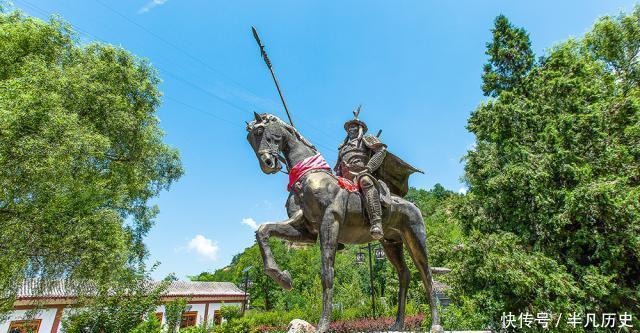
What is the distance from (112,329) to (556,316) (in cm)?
1241

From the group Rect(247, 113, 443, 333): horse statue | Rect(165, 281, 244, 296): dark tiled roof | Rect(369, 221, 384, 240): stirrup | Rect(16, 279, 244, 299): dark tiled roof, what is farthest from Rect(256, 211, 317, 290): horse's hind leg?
Rect(165, 281, 244, 296): dark tiled roof

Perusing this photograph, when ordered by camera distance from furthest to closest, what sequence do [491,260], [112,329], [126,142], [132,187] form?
[132,187]
[126,142]
[491,260]
[112,329]

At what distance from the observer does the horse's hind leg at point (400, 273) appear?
14.9ft

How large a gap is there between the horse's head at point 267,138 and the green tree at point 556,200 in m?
8.96

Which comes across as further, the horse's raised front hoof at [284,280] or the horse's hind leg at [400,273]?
the horse's hind leg at [400,273]

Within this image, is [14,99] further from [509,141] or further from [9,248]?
[509,141]

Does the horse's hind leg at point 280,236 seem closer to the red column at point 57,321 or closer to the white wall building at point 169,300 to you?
the white wall building at point 169,300

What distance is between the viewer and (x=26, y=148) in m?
8.77

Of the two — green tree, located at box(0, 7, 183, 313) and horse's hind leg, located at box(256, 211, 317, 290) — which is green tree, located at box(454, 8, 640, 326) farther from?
green tree, located at box(0, 7, 183, 313)

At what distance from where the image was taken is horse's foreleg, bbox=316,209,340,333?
11.6ft

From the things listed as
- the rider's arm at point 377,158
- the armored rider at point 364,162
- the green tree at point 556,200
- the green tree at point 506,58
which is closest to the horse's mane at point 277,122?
the armored rider at point 364,162

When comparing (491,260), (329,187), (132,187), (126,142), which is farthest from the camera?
(132,187)

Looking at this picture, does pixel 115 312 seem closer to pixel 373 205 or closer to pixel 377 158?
pixel 373 205

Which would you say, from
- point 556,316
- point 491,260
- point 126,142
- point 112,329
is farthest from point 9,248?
point 556,316
